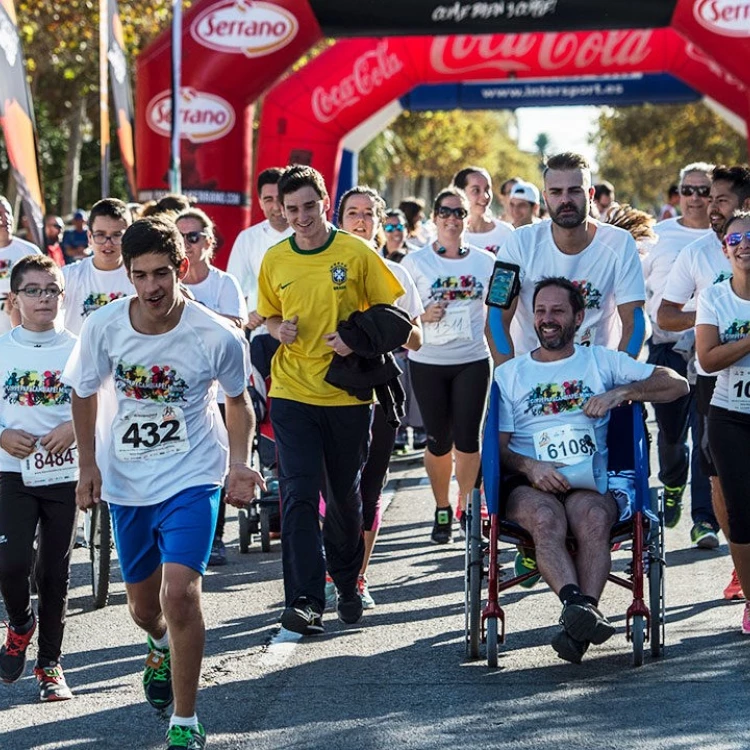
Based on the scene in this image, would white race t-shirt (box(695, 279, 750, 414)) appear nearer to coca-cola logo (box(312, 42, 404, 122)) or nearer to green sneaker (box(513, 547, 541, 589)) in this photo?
green sneaker (box(513, 547, 541, 589))

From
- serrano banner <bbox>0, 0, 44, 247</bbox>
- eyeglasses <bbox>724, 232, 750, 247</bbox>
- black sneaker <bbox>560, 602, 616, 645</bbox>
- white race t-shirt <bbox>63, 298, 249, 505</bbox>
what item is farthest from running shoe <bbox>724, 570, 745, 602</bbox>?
serrano banner <bbox>0, 0, 44, 247</bbox>

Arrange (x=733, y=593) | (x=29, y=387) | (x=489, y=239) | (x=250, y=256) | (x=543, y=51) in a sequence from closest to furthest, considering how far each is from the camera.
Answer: (x=29, y=387), (x=733, y=593), (x=250, y=256), (x=489, y=239), (x=543, y=51)

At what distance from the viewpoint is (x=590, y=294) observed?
25.6 feet

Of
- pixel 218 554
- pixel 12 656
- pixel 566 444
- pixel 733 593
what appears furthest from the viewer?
pixel 218 554


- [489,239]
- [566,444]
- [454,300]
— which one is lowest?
[566,444]

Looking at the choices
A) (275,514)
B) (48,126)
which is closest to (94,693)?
(275,514)

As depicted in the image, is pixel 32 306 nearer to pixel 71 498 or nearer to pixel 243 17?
pixel 71 498

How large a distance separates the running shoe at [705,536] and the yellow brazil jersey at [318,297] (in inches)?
109

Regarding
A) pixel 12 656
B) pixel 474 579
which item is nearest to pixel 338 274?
pixel 474 579

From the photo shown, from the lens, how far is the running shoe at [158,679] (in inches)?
238

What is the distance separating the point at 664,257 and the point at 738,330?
3.21 metres

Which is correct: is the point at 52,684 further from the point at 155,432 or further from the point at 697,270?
the point at 697,270

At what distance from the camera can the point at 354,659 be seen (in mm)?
7023

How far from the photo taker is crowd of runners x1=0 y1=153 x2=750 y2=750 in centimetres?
575
